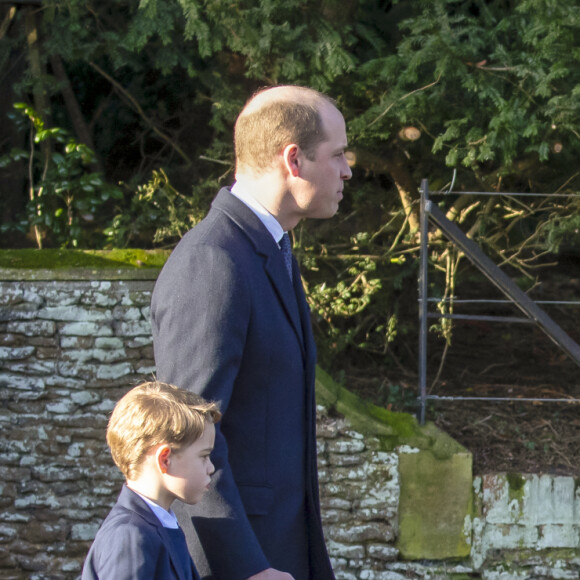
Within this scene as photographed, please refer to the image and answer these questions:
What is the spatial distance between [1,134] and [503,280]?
418cm

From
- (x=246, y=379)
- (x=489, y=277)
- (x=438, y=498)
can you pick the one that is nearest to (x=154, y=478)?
(x=246, y=379)

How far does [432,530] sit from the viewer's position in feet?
14.6

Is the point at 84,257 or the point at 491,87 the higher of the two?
the point at 491,87

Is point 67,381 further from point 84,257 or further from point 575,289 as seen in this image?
point 575,289

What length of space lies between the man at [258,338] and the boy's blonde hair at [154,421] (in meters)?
0.04

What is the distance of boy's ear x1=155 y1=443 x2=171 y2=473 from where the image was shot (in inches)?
76.0

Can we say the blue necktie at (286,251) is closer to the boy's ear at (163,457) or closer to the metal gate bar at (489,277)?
the boy's ear at (163,457)

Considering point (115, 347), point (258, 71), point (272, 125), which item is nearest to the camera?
point (272, 125)

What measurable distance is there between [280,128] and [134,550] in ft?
3.28

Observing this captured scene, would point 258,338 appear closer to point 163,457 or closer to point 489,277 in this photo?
point 163,457

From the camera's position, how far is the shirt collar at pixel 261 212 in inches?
85.3

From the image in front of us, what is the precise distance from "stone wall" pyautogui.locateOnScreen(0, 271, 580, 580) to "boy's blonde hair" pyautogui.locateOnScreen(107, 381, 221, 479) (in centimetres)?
248

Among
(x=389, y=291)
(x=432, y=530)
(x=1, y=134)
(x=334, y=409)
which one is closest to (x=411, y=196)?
(x=389, y=291)

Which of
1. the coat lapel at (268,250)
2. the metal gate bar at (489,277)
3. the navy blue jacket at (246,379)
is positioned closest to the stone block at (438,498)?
the metal gate bar at (489,277)
